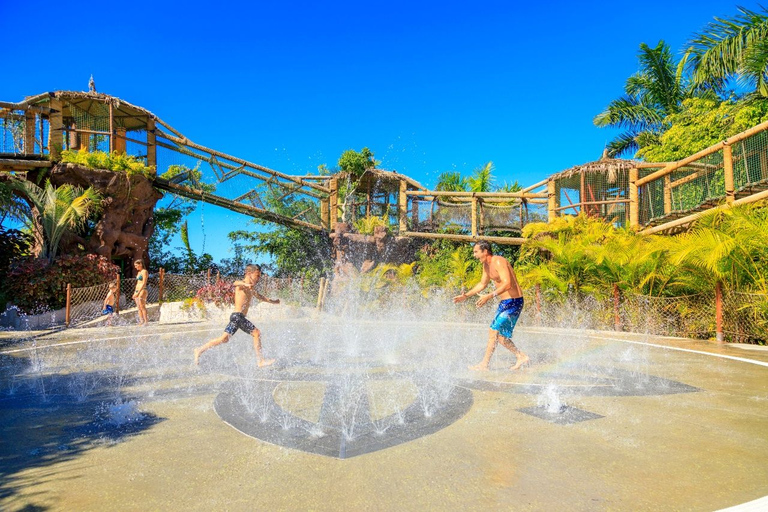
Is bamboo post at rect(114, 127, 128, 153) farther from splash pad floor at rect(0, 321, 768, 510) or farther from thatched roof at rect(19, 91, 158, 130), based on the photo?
splash pad floor at rect(0, 321, 768, 510)

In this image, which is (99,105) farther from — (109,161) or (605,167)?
(605,167)

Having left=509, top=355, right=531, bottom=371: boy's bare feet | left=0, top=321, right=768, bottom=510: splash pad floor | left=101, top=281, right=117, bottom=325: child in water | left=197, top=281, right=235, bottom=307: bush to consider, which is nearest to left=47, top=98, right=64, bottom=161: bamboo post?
left=101, top=281, right=117, bottom=325: child in water

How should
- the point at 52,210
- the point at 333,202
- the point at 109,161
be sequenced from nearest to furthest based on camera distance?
1. the point at 52,210
2. the point at 109,161
3. the point at 333,202

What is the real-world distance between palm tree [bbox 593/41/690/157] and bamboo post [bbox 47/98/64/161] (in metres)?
27.6

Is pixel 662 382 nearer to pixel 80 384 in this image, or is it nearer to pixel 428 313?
pixel 80 384

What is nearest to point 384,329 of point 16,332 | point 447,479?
point 16,332

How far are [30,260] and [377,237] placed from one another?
11.9m

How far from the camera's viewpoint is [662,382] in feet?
20.1

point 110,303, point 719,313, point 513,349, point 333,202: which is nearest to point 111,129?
point 110,303

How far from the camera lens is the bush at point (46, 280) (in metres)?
14.3

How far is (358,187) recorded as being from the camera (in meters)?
24.0

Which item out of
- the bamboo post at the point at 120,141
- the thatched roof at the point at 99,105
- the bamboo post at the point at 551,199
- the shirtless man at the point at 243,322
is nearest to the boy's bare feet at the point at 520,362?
the shirtless man at the point at 243,322

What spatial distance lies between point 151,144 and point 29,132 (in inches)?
160

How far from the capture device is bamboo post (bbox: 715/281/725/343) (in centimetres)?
996
